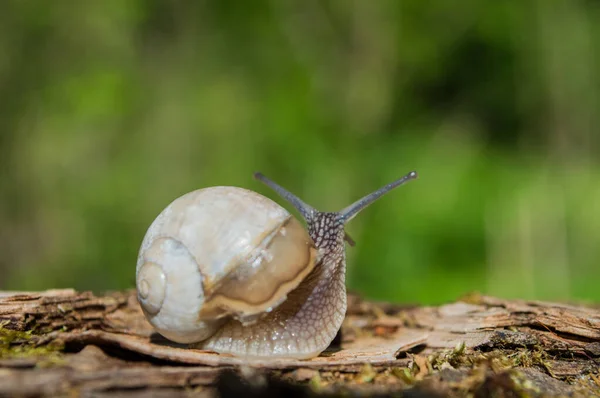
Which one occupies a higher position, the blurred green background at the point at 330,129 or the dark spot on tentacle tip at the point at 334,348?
the blurred green background at the point at 330,129

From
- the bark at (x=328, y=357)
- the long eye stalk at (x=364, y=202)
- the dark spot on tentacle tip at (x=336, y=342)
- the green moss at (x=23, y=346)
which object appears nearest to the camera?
the bark at (x=328, y=357)

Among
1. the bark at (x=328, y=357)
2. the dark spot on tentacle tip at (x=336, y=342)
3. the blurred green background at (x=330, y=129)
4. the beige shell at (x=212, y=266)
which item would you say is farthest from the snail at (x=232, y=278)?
the blurred green background at (x=330, y=129)

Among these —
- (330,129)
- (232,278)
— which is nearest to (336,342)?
(232,278)

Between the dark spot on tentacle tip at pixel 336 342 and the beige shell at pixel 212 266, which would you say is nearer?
the beige shell at pixel 212 266

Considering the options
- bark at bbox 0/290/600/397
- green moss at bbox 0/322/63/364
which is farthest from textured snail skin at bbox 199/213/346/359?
green moss at bbox 0/322/63/364

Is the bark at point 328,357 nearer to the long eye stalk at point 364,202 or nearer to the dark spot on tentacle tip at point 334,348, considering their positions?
the dark spot on tentacle tip at point 334,348

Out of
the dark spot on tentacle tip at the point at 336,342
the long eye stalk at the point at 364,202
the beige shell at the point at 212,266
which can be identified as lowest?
the dark spot on tentacle tip at the point at 336,342

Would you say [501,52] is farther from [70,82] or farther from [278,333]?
[278,333]

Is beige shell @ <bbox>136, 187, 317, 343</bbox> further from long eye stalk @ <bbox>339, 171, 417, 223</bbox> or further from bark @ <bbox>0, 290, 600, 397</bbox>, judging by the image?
long eye stalk @ <bbox>339, 171, 417, 223</bbox>
